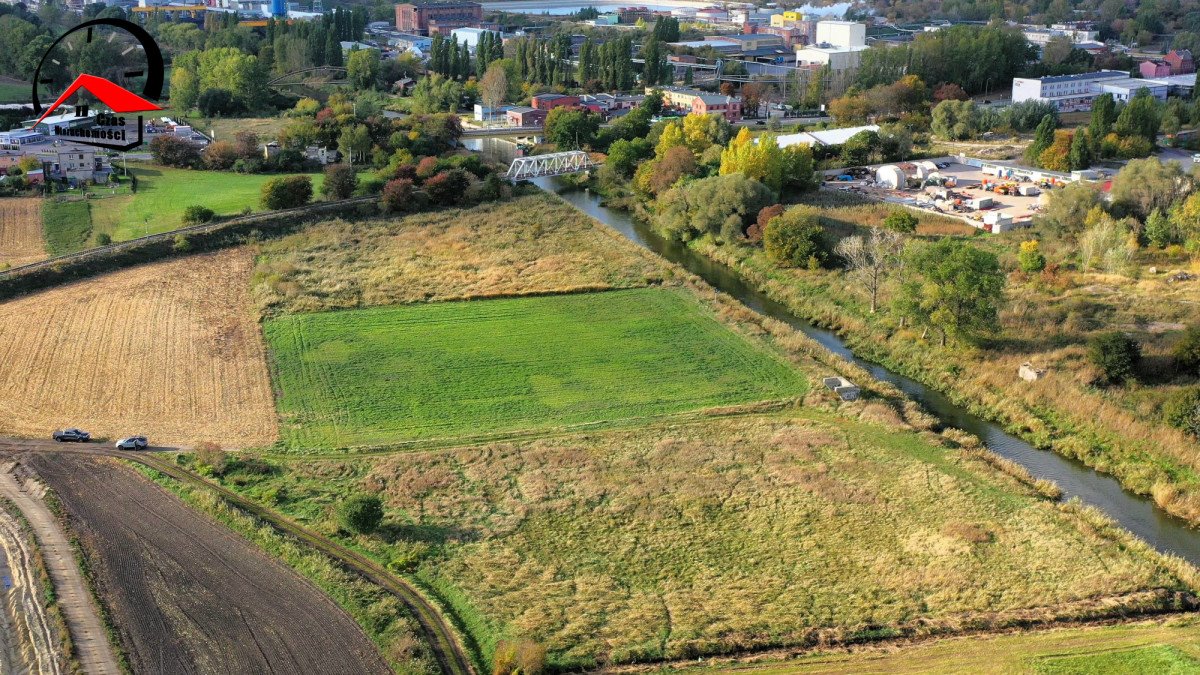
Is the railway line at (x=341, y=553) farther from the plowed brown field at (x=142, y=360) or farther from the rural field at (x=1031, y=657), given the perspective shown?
the rural field at (x=1031, y=657)

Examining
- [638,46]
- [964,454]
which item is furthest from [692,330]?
[638,46]

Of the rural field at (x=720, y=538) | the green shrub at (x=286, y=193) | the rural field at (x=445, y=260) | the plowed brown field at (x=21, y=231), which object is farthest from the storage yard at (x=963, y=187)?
the plowed brown field at (x=21, y=231)

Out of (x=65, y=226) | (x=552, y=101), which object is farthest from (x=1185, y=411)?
(x=552, y=101)

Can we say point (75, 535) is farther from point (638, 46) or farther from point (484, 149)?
point (638, 46)

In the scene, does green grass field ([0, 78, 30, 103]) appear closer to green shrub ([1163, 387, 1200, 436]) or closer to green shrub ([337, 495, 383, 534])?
green shrub ([337, 495, 383, 534])

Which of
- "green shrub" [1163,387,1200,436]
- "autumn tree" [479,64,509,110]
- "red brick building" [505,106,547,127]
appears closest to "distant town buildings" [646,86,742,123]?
"red brick building" [505,106,547,127]

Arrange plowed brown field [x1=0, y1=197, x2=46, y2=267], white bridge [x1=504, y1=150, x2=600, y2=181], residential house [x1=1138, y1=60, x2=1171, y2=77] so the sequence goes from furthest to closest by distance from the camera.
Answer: residential house [x1=1138, y1=60, x2=1171, y2=77] → white bridge [x1=504, y1=150, x2=600, y2=181] → plowed brown field [x1=0, y1=197, x2=46, y2=267]
